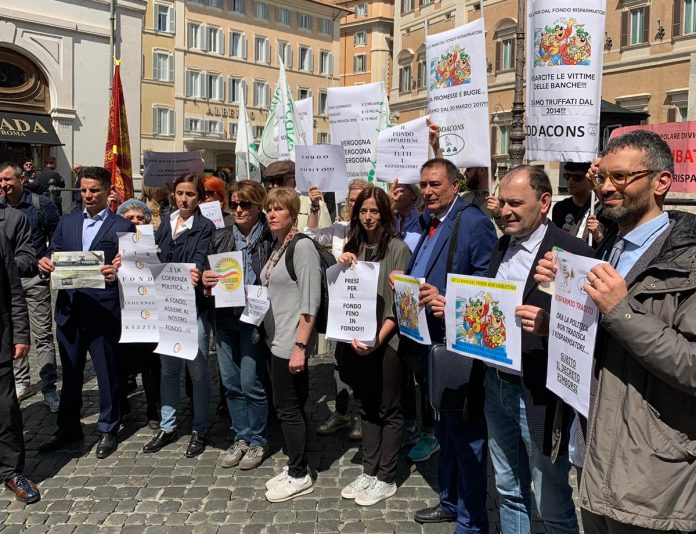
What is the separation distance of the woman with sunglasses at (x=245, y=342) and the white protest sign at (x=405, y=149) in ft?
4.15

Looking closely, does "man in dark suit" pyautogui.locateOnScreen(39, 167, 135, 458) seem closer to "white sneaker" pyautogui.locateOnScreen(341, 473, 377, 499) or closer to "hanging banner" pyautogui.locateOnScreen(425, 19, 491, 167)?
"white sneaker" pyautogui.locateOnScreen(341, 473, 377, 499)

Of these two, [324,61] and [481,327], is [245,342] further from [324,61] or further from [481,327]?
[324,61]

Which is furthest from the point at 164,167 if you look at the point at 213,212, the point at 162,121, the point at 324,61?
the point at 324,61

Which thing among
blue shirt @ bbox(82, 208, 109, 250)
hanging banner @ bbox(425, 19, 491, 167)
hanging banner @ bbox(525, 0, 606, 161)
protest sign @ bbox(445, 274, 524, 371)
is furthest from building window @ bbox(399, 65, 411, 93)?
protest sign @ bbox(445, 274, 524, 371)

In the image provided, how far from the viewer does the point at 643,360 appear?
211cm

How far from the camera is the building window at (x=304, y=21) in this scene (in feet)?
178

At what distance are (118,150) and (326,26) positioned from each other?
5194 cm

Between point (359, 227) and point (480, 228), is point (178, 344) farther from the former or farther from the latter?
point (480, 228)

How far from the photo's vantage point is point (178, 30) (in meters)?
46.3

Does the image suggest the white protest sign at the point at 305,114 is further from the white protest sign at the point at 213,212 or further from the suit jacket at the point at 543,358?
the suit jacket at the point at 543,358

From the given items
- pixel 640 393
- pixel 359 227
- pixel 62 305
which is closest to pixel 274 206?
pixel 359 227

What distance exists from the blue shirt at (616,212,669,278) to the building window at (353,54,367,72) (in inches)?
2442

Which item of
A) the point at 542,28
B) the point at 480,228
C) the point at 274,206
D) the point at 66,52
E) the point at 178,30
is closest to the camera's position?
the point at 480,228

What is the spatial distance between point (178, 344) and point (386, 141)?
7.94 ft
